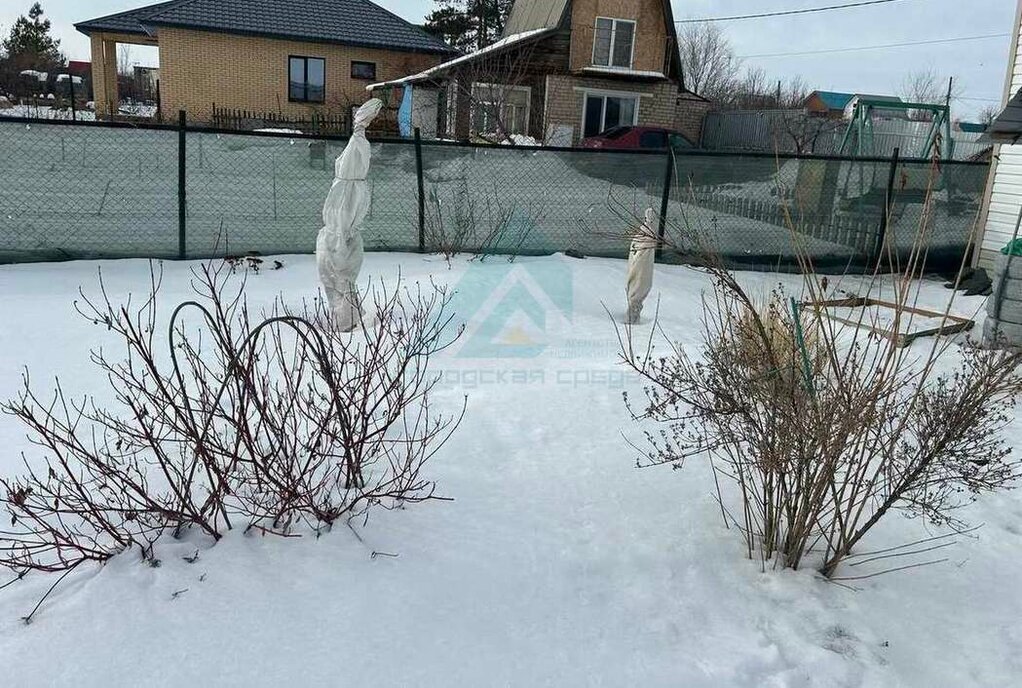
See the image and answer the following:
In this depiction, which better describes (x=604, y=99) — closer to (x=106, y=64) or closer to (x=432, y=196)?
(x=432, y=196)

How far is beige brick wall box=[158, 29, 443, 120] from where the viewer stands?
21.1 m

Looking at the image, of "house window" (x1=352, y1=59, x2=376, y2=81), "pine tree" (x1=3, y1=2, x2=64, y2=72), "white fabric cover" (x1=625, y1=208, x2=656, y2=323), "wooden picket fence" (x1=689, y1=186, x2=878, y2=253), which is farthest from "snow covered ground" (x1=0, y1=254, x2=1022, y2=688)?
"pine tree" (x1=3, y1=2, x2=64, y2=72)

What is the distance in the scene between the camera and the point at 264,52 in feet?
71.5

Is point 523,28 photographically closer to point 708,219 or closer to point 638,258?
point 708,219

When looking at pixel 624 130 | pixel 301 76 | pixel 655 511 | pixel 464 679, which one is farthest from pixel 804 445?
pixel 301 76

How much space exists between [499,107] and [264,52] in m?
8.44

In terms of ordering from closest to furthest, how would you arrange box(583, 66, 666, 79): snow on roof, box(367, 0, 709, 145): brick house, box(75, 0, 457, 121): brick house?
1. box(367, 0, 709, 145): brick house
2. box(583, 66, 666, 79): snow on roof
3. box(75, 0, 457, 121): brick house

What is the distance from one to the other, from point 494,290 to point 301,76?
1833cm

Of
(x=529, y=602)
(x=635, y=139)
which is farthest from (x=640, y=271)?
(x=635, y=139)

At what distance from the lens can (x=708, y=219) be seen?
9.45 metres

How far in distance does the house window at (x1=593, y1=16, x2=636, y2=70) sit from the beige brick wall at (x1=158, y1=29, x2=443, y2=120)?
19.7ft

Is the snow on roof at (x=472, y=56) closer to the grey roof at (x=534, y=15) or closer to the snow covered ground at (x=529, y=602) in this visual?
the grey roof at (x=534, y=15)

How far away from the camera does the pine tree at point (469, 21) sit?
31781 millimetres

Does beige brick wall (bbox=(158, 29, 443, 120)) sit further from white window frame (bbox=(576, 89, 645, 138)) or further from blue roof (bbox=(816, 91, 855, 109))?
blue roof (bbox=(816, 91, 855, 109))
